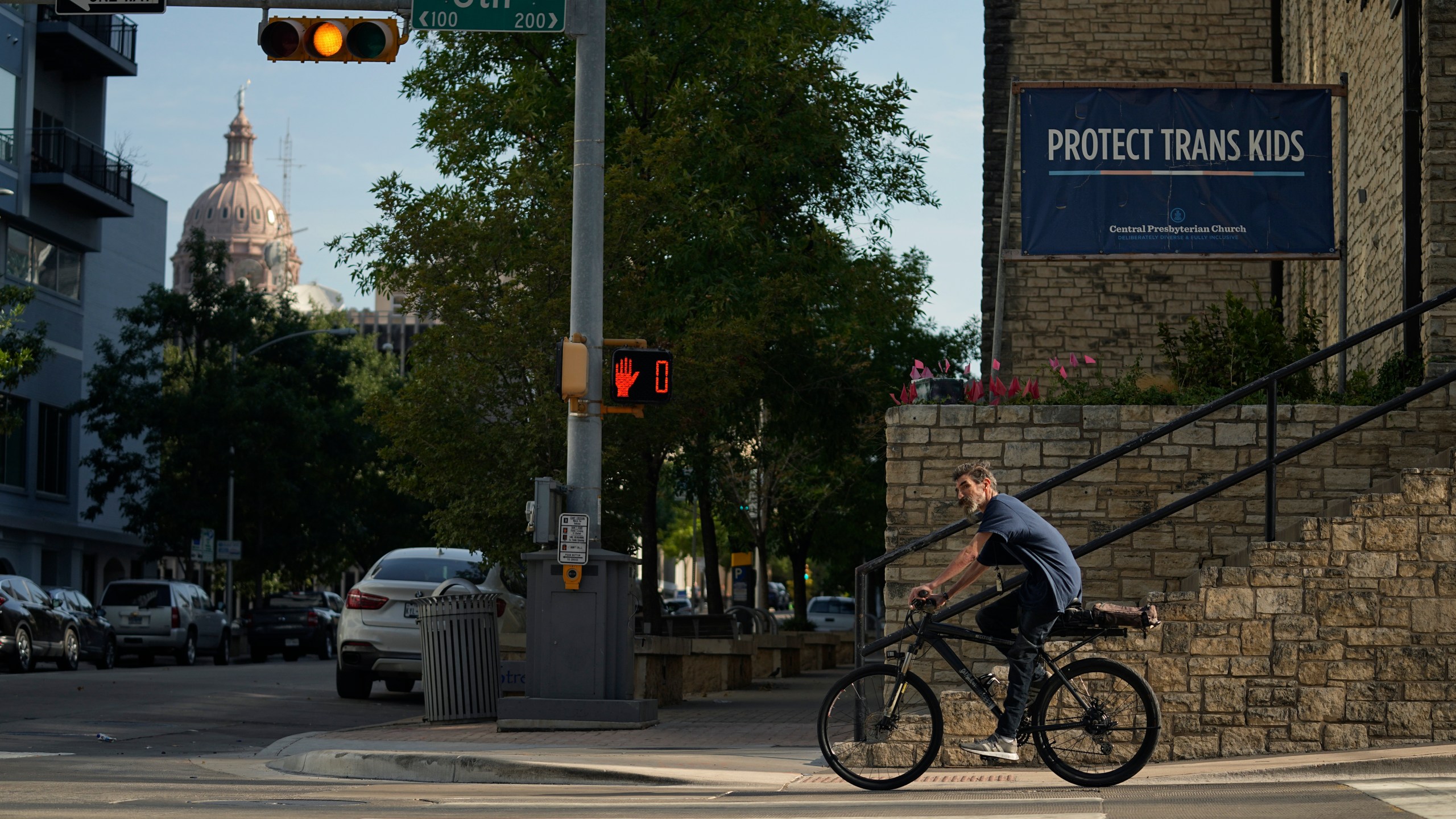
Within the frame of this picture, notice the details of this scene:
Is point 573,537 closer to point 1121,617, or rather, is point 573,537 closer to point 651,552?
point 1121,617

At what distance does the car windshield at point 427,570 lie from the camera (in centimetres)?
1953

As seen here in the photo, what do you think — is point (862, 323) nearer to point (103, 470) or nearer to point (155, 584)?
point (155, 584)

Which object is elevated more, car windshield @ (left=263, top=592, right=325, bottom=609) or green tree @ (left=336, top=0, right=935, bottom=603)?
green tree @ (left=336, top=0, right=935, bottom=603)

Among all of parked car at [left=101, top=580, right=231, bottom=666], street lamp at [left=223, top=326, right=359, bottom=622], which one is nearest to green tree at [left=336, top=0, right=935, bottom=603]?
parked car at [left=101, top=580, right=231, bottom=666]

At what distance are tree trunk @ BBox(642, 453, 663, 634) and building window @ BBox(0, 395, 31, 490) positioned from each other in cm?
2487

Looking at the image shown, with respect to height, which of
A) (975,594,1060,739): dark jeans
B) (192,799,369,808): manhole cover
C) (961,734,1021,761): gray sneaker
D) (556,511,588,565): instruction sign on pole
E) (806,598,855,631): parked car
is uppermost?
(556,511,588,565): instruction sign on pole

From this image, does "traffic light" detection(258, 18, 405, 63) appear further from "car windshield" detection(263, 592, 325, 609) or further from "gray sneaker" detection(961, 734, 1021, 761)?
"car windshield" detection(263, 592, 325, 609)

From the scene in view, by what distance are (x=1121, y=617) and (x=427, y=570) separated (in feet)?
39.7

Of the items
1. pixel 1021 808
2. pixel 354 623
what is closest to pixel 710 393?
pixel 354 623

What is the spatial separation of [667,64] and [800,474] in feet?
68.2

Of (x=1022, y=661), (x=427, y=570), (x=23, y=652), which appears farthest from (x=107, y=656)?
(x=1022, y=661)

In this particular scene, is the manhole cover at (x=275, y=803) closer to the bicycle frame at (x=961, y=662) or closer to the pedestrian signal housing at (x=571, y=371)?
the bicycle frame at (x=961, y=662)

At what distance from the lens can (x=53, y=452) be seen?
156ft

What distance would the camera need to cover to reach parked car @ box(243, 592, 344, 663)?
39031 millimetres
